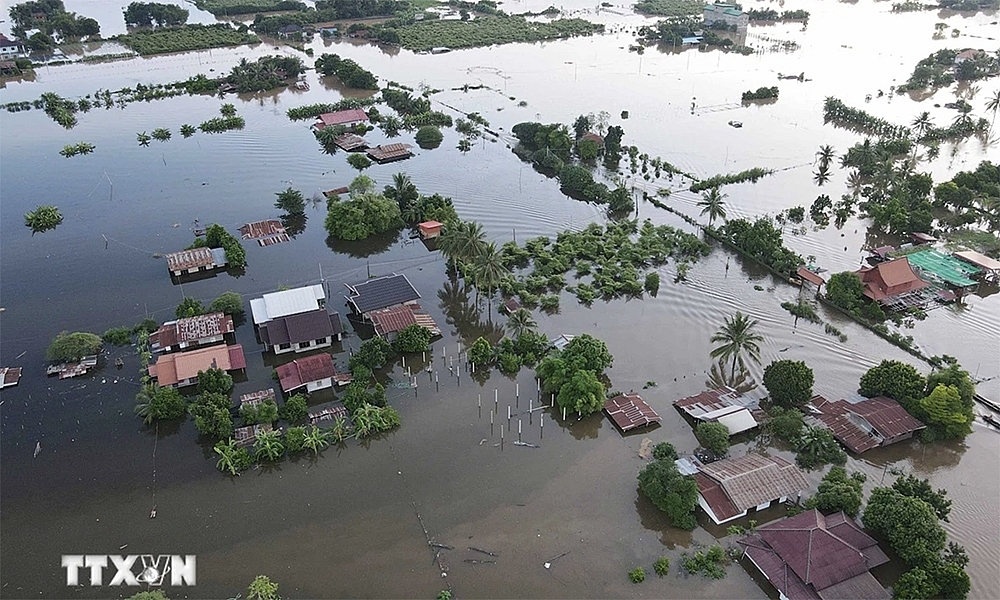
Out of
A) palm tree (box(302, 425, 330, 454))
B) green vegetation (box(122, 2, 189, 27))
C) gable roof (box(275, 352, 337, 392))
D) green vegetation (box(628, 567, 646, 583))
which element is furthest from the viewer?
green vegetation (box(122, 2, 189, 27))

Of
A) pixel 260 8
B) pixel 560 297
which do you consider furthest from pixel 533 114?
pixel 260 8

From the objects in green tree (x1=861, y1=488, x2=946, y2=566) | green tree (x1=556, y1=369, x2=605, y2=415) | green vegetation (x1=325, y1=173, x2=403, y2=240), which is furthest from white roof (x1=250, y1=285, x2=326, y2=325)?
green tree (x1=861, y1=488, x2=946, y2=566)

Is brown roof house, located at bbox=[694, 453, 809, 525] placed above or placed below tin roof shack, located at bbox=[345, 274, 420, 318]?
below

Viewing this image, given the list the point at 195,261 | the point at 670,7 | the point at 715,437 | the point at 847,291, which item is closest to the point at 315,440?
the point at 715,437

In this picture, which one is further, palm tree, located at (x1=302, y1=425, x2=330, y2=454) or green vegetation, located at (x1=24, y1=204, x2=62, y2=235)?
green vegetation, located at (x1=24, y1=204, x2=62, y2=235)

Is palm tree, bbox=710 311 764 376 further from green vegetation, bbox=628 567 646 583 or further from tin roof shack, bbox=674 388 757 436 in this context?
green vegetation, bbox=628 567 646 583

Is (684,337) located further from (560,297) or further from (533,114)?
(533,114)
